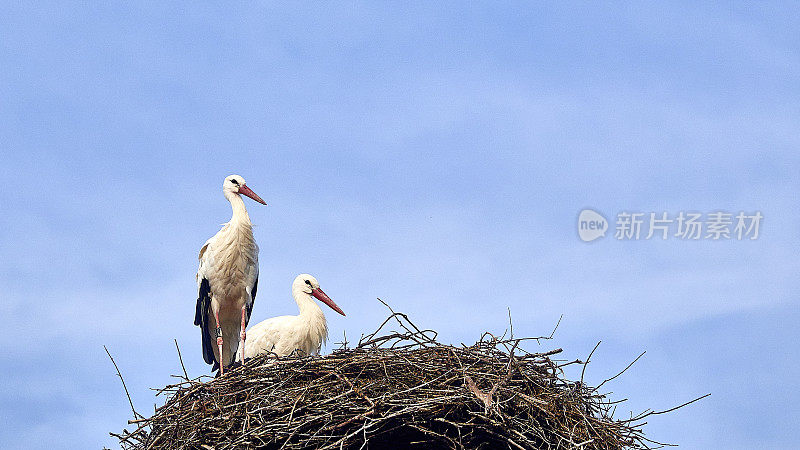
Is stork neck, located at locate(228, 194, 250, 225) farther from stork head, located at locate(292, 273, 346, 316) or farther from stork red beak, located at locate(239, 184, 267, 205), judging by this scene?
stork head, located at locate(292, 273, 346, 316)

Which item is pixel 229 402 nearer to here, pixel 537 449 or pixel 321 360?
pixel 321 360

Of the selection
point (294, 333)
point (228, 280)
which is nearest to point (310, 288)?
Answer: point (294, 333)

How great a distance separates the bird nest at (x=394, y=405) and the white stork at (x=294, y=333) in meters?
2.19

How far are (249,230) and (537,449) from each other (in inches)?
132

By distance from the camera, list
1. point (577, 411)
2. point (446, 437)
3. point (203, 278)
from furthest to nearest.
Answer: point (203, 278) → point (577, 411) → point (446, 437)

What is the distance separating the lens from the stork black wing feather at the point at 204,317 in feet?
22.9

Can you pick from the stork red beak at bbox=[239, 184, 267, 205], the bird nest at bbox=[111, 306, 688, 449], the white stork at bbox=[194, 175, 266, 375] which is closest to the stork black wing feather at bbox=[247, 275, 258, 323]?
the white stork at bbox=[194, 175, 266, 375]

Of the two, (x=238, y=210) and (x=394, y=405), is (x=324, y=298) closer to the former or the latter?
(x=238, y=210)

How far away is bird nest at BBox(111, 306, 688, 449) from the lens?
4.27 m

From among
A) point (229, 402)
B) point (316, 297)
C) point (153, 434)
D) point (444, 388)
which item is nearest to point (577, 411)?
point (444, 388)

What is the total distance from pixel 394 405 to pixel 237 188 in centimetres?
337

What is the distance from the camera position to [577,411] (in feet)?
14.8

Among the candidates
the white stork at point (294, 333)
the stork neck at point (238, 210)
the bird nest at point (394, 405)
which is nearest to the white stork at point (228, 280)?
the stork neck at point (238, 210)

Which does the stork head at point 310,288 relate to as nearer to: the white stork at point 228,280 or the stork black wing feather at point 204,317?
the white stork at point 228,280
